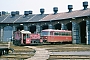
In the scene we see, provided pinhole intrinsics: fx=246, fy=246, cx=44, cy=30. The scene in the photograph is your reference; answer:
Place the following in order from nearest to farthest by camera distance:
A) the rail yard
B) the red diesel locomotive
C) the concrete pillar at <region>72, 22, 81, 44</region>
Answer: the rail yard < the red diesel locomotive < the concrete pillar at <region>72, 22, 81, 44</region>

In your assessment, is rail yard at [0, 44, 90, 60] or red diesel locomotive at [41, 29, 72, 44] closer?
rail yard at [0, 44, 90, 60]

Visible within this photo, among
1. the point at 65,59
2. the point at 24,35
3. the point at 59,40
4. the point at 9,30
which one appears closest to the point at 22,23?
the point at 9,30

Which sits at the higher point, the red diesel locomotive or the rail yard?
the red diesel locomotive

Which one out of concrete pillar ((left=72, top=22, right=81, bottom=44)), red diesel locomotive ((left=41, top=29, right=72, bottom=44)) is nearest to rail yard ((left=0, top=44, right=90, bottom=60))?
red diesel locomotive ((left=41, top=29, right=72, bottom=44))

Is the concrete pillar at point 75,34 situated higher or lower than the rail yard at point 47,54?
higher

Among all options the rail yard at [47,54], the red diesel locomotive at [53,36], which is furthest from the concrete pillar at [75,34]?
the rail yard at [47,54]

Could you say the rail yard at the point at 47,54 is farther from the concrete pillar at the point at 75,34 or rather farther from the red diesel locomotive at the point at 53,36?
the concrete pillar at the point at 75,34

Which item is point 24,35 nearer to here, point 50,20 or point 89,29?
point 89,29

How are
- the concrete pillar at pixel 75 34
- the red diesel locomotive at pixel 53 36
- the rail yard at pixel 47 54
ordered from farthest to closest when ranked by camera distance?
1. the concrete pillar at pixel 75 34
2. the red diesel locomotive at pixel 53 36
3. the rail yard at pixel 47 54

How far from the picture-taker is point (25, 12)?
74.6m

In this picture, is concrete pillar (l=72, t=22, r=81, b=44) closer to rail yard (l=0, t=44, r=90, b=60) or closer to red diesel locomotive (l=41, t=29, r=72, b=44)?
red diesel locomotive (l=41, t=29, r=72, b=44)

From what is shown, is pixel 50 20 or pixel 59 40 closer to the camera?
pixel 59 40

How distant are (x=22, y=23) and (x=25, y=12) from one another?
8.29m

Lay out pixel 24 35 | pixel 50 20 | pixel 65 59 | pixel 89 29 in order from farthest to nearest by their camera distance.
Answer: pixel 50 20 → pixel 89 29 → pixel 24 35 → pixel 65 59
